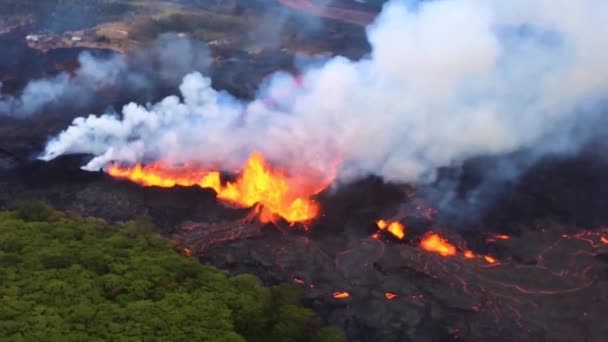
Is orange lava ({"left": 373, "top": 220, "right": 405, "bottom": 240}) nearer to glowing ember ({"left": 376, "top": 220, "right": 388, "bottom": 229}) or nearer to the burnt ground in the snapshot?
glowing ember ({"left": 376, "top": 220, "right": 388, "bottom": 229})

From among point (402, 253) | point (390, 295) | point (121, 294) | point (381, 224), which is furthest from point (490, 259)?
point (121, 294)

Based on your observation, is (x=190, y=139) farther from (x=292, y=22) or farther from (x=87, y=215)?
(x=292, y=22)

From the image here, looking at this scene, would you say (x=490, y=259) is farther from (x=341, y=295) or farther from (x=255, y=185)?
(x=255, y=185)

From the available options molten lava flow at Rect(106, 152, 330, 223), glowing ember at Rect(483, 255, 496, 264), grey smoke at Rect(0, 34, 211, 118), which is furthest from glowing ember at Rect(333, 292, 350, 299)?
grey smoke at Rect(0, 34, 211, 118)

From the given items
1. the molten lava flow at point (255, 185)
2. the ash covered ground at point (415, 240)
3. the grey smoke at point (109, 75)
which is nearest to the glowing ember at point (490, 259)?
the ash covered ground at point (415, 240)

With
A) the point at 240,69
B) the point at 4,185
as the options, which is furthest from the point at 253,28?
the point at 4,185
